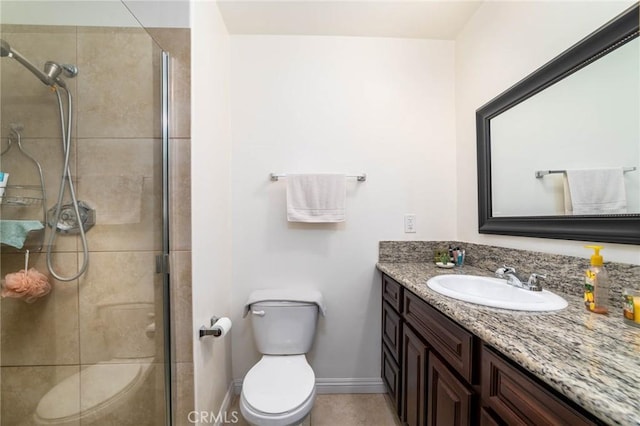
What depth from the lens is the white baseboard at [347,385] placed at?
5.51 feet

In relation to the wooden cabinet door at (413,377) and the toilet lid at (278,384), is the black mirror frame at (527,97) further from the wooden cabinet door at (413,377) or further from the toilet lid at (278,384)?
the toilet lid at (278,384)

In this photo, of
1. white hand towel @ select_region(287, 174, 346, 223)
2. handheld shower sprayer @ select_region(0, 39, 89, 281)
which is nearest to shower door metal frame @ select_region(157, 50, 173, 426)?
handheld shower sprayer @ select_region(0, 39, 89, 281)

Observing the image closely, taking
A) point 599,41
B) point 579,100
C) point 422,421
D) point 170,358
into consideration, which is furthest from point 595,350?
point 170,358

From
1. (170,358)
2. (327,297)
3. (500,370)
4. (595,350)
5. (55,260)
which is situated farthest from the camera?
(327,297)

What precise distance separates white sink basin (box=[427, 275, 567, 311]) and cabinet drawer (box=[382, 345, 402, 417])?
0.57 metres

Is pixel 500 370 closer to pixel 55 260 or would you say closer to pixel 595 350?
pixel 595 350

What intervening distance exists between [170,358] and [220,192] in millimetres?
858

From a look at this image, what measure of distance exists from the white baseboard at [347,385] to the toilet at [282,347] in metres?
0.40

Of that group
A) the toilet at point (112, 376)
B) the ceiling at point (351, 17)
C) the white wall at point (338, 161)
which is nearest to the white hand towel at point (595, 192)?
the white wall at point (338, 161)

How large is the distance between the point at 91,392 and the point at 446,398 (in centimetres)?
139

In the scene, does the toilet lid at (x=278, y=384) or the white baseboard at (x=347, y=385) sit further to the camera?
the white baseboard at (x=347, y=385)

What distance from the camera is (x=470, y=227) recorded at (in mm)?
1585

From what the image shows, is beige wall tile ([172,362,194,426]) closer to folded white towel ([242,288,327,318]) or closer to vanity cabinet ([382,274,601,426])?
folded white towel ([242,288,327,318])

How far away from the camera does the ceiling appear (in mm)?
1458
